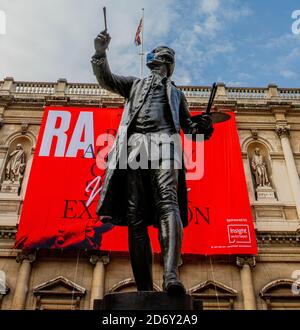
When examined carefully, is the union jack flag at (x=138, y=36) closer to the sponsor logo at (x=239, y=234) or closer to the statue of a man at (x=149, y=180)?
the sponsor logo at (x=239, y=234)

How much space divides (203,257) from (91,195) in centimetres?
411

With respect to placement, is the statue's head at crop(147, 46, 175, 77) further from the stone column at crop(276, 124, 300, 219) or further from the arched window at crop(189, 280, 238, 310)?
the stone column at crop(276, 124, 300, 219)

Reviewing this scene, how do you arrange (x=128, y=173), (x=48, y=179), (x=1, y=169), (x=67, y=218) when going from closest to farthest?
(x=128, y=173) < (x=67, y=218) < (x=48, y=179) < (x=1, y=169)

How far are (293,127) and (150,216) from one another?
13.7m

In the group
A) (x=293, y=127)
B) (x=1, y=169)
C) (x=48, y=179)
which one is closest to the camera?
(x=48, y=179)

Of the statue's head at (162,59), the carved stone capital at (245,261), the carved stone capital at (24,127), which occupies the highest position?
the carved stone capital at (24,127)

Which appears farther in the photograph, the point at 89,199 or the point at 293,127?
the point at 293,127

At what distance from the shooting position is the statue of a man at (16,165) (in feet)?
45.5

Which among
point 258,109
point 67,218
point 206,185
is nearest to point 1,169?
point 67,218

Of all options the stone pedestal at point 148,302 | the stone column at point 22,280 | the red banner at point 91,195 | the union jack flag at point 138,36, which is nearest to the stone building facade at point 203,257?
the stone column at point 22,280

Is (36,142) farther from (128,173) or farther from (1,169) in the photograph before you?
(128,173)

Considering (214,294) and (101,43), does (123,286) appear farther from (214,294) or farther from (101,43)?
(101,43)

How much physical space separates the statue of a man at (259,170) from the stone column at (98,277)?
20.2 ft
